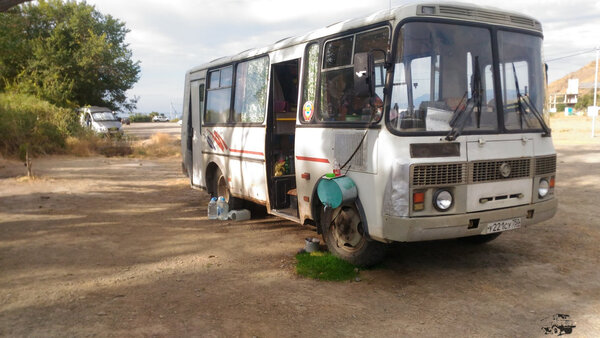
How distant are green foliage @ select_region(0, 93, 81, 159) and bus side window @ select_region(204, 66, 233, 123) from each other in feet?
37.0

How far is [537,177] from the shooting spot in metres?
5.56

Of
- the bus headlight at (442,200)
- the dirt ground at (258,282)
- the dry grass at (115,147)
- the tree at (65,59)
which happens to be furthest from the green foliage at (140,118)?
the bus headlight at (442,200)

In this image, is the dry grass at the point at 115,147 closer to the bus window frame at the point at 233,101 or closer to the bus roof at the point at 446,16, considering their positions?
the bus window frame at the point at 233,101

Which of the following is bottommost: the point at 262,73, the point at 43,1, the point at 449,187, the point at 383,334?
the point at 383,334

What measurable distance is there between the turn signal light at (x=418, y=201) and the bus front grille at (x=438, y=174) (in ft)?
0.30

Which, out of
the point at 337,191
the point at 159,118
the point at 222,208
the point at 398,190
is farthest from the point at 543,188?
the point at 159,118

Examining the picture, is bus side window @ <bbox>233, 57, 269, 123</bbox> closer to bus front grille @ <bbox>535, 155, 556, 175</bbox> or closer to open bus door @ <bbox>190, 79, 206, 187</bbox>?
open bus door @ <bbox>190, 79, 206, 187</bbox>

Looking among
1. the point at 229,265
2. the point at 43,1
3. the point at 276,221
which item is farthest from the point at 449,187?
the point at 43,1

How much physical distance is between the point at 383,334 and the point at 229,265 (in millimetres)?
2587

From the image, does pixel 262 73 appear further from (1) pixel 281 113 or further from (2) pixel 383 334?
(2) pixel 383 334

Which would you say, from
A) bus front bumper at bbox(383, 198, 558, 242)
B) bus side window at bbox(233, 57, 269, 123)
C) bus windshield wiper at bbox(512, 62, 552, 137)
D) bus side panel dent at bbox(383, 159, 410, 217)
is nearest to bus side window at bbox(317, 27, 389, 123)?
bus side panel dent at bbox(383, 159, 410, 217)

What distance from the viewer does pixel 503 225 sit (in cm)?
527

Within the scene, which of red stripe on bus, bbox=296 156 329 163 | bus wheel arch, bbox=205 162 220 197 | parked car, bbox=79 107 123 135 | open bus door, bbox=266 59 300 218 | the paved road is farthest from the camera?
the paved road

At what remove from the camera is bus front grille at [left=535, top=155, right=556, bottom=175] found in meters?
5.56
